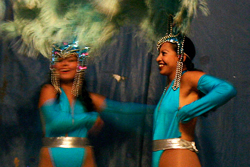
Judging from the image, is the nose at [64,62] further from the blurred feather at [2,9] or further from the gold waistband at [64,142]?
the blurred feather at [2,9]

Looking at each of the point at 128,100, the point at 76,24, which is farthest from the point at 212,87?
the point at 76,24

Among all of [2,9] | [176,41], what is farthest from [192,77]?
[2,9]

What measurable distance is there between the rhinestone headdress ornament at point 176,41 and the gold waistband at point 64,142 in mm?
507

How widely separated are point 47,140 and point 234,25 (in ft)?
3.96

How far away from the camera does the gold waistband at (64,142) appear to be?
1.49 meters

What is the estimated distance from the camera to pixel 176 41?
1.52 meters

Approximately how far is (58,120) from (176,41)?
0.67 metres

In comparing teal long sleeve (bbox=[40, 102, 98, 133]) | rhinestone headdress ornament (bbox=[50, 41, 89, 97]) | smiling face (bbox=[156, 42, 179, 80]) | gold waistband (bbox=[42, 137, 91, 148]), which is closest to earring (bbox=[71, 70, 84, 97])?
rhinestone headdress ornament (bbox=[50, 41, 89, 97])

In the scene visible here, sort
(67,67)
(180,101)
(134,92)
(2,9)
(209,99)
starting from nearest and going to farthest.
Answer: (209,99)
(180,101)
(67,67)
(2,9)
(134,92)

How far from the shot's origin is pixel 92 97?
166 centimetres

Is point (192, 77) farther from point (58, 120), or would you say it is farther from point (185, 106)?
point (58, 120)

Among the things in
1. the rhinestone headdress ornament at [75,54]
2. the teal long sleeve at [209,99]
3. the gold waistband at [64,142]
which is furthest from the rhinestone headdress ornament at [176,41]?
the gold waistband at [64,142]

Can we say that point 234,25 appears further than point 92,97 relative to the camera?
Yes

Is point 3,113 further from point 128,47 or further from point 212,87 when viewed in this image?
point 212,87
